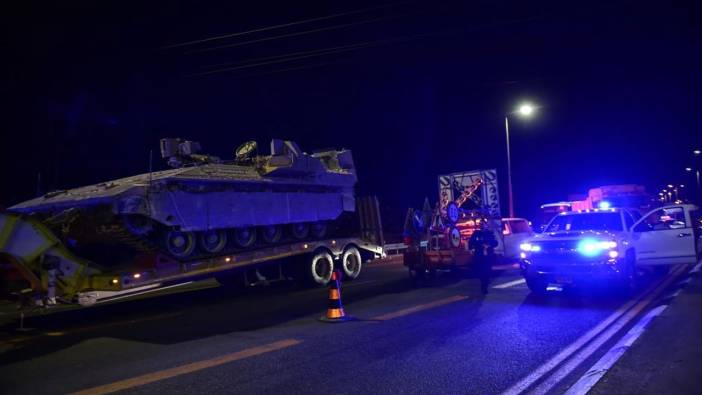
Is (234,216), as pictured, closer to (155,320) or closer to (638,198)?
(155,320)

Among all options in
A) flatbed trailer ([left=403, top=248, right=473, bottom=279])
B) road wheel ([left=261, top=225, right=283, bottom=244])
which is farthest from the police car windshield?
road wheel ([left=261, top=225, right=283, bottom=244])

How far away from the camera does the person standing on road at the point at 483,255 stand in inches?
425

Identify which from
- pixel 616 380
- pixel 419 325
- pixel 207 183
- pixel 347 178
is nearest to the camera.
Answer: pixel 616 380

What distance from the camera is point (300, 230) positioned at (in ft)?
44.5

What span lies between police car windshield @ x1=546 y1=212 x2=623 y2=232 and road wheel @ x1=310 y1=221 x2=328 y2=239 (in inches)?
229

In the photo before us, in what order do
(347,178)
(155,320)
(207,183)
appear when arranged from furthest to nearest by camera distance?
(347,178) < (207,183) < (155,320)

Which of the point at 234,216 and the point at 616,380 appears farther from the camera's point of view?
the point at 234,216

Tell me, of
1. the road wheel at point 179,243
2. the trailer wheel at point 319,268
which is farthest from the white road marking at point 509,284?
the road wheel at point 179,243

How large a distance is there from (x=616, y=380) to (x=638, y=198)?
19.7m

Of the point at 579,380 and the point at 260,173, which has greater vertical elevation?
the point at 260,173

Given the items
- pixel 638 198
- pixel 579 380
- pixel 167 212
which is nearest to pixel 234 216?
pixel 167 212

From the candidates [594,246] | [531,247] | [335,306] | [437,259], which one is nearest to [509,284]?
[437,259]

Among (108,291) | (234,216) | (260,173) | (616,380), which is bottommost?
(616,380)

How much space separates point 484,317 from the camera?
8117 millimetres
